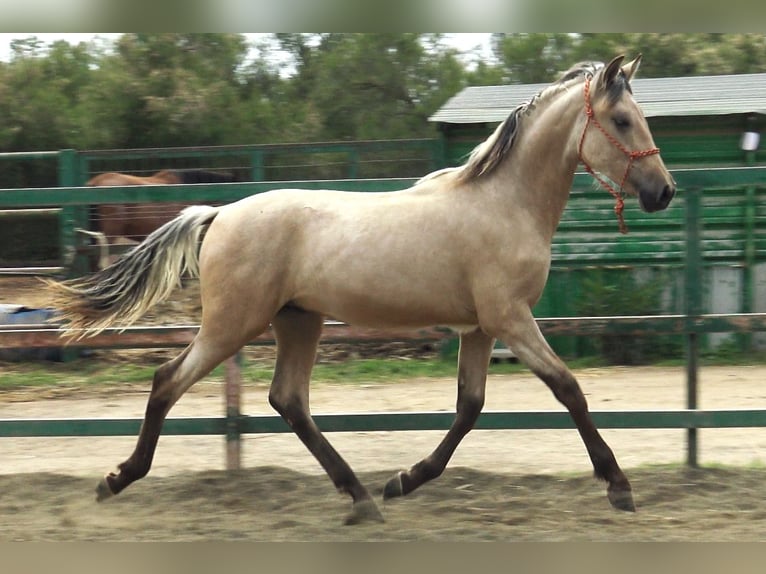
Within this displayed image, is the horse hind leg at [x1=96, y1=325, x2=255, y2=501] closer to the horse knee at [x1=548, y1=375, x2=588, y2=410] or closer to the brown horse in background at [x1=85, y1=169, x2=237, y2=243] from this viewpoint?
the horse knee at [x1=548, y1=375, x2=588, y2=410]

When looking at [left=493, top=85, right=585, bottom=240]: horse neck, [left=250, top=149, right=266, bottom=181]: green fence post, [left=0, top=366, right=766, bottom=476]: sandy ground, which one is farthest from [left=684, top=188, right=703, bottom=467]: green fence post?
[left=250, top=149, right=266, bottom=181]: green fence post

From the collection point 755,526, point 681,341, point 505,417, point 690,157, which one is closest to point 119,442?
point 505,417

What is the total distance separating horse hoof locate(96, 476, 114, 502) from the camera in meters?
4.42

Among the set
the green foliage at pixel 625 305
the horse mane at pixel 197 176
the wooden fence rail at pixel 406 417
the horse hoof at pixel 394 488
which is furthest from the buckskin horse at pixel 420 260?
the horse mane at pixel 197 176

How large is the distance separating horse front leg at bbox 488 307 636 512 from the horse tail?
4.87ft

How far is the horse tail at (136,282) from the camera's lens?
4473 mm

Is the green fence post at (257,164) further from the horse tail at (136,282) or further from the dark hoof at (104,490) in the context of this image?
the dark hoof at (104,490)

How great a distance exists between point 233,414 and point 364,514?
986 mm

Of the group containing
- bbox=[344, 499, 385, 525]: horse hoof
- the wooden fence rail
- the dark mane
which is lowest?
bbox=[344, 499, 385, 525]: horse hoof

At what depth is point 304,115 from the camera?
15.9 metres

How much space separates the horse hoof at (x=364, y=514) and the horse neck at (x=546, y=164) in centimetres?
141

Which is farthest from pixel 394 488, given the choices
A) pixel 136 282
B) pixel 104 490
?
→ pixel 136 282

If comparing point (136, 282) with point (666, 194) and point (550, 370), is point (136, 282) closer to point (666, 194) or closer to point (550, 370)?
point (550, 370)

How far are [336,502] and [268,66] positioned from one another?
13038 mm
